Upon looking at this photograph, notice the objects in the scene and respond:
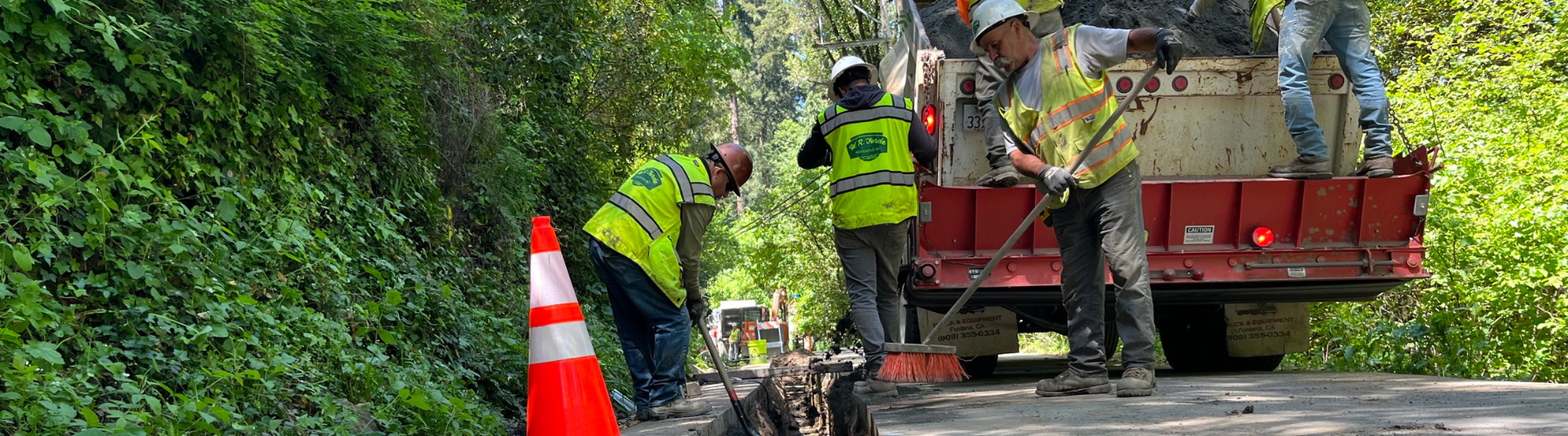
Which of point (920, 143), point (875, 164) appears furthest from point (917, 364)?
point (920, 143)

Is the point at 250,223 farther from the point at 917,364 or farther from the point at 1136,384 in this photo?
the point at 1136,384

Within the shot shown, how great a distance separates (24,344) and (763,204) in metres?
17.9

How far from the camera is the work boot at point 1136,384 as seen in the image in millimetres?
5098

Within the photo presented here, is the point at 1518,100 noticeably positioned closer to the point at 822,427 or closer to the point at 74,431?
the point at 822,427

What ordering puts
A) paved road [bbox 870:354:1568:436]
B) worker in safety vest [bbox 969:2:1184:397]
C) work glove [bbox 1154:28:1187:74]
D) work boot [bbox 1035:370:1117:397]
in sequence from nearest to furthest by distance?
1. paved road [bbox 870:354:1568:436]
2. work glove [bbox 1154:28:1187:74]
3. worker in safety vest [bbox 969:2:1184:397]
4. work boot [bbox 1035:370:1117:397]

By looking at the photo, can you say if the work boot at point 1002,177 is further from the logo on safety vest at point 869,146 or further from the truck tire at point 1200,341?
the truck tire at point 1200,341

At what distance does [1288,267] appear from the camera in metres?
6.55

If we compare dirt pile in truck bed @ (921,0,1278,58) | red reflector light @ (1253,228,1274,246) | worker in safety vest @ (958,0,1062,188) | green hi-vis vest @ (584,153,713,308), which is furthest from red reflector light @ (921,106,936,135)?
red reflector light @ (1253,228,1274,246)

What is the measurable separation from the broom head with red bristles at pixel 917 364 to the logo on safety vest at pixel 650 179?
1.45m

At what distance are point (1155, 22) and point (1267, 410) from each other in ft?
12.6

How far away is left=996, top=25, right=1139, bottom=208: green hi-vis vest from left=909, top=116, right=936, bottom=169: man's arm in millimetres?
962

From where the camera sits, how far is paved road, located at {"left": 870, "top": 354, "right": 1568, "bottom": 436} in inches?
142

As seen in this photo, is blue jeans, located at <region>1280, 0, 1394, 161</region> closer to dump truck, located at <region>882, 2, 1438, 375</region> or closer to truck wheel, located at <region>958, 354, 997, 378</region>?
dump truck, located at <region>882, 2, 1438, 375</region>

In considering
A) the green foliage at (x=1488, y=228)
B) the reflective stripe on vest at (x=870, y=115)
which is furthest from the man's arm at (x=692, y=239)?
the green foliage at (x=1488, y=228)
